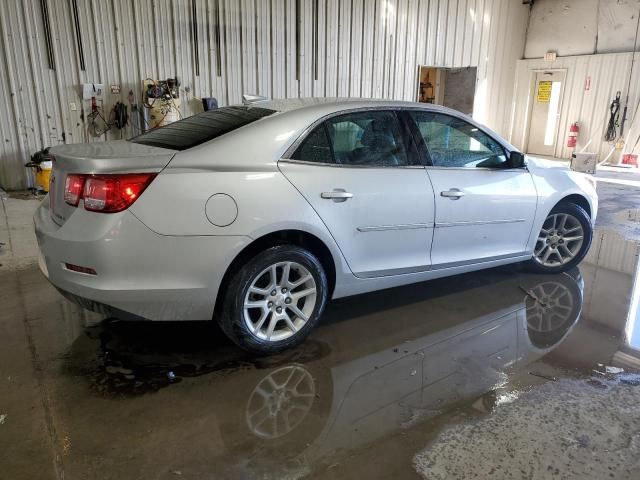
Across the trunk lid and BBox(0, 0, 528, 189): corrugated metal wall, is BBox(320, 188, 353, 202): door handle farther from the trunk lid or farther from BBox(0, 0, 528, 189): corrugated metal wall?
BBox(0, 0, 528, 189): corrugated metal wall

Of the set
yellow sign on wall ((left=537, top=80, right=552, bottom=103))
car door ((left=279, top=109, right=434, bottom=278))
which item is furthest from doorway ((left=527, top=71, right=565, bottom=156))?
car door ((left=279, top=109, right=434, bottom=278))

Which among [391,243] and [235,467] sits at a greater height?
[391,243]

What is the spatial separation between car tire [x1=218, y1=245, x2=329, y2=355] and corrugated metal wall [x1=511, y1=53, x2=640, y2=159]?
12.8 m

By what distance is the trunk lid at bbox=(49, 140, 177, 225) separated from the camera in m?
2.44

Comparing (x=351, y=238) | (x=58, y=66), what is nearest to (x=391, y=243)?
(x=351, y=238)

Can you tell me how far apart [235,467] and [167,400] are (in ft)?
2.08

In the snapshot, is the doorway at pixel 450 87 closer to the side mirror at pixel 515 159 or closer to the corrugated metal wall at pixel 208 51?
the corrugated metal wall at pixel 208 51

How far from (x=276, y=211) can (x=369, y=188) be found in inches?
26.7

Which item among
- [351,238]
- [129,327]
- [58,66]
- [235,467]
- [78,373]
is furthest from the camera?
[58,66]

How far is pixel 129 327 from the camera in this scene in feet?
10.7

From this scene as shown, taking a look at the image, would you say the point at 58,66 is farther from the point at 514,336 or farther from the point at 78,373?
the point at 514,336

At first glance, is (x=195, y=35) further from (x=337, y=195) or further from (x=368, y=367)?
(x=368, y=367)

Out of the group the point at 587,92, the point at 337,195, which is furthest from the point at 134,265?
the point at 587,92

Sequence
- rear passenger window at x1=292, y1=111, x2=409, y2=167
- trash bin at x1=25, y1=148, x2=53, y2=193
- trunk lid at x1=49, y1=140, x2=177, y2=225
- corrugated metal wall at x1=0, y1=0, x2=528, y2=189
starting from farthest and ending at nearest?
corrugated metal wall at x1=0, y1=0, x2=528, y2=189 → trash bin at x1=25, y1=148, x2=53, y2=193 → rear passenger window at x1=292, y1=111, x2=409, y2=167 → trunk lid at x1=49, y1=140, x2=177, y2=225
